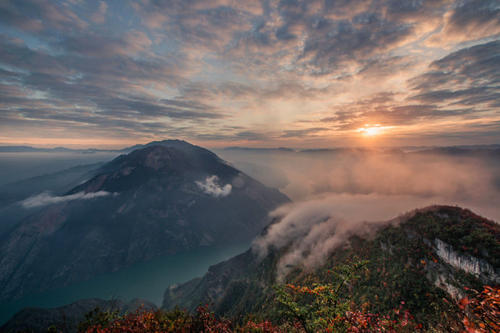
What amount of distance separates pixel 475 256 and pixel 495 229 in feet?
28.2

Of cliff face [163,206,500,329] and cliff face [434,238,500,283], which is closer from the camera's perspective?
cliff face [434,238,500,283]

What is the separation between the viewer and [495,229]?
43.1m

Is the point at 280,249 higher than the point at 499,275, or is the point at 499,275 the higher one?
the point at 499,275

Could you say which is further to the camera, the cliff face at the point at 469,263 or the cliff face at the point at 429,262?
the cliff face at the point at 429,262

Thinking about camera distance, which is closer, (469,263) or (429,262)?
(469,263)

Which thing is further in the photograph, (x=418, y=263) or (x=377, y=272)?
(x=377, y=272)

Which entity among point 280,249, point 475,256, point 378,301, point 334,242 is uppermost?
point 475,256

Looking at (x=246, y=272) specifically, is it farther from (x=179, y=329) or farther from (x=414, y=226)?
(x=179, y=329)

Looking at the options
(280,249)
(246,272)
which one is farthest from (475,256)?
(246,272)

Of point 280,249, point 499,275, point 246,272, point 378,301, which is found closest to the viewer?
point 499,275

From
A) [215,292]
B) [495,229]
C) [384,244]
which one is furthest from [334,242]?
[215,292]

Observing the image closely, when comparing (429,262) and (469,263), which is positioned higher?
(469,263)

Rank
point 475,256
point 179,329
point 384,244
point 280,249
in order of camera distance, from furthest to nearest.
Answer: point 280,249, point 384,244, point 475,256, point 179,329

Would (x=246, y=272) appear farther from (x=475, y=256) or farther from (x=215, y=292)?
(x=475, y=256)
